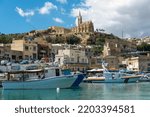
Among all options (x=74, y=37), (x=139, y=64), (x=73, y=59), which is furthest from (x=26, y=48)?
(x=74, y=37)

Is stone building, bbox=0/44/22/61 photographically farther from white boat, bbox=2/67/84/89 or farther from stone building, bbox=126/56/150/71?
stone building, bbox=126/56/150/71

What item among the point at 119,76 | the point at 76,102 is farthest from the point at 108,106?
the point at 119,76

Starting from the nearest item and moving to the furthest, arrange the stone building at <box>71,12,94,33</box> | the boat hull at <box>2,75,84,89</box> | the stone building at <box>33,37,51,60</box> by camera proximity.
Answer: the boat hull at <box>2,75,84,89</box>, the stone building at <box>33,37,51,60</box>, the stone building at <box>71,12,94,33</box>

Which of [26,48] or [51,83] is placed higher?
[26,48]

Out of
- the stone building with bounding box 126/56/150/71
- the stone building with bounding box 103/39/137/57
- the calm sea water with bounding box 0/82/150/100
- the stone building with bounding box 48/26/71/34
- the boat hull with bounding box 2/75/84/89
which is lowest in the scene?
the calm sea water with bounding box 0/82/150/100

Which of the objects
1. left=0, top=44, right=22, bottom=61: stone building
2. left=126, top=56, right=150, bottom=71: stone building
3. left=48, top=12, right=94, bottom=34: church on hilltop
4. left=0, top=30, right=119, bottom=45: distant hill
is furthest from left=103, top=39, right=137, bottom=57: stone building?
left=0, top=44, right=22, bottom=61: stone building

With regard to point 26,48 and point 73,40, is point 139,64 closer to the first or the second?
point 26,48

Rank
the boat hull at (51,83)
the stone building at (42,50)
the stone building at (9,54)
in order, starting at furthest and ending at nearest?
the stone building at (42,50)
the stone building at (9,54)
the boat hull at (51,83)

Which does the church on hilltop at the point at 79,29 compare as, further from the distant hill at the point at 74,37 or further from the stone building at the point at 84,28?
the distant hill at the point at 74,37

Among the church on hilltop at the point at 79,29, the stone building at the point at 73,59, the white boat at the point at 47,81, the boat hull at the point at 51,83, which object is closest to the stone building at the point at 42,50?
the stone building at the point at 73,59

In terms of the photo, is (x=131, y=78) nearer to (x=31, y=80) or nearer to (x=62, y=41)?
(x=31, y=80)

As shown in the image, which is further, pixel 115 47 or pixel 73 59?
pixel 115 47

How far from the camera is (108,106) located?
6383 mm

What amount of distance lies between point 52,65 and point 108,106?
26306 millimetres
